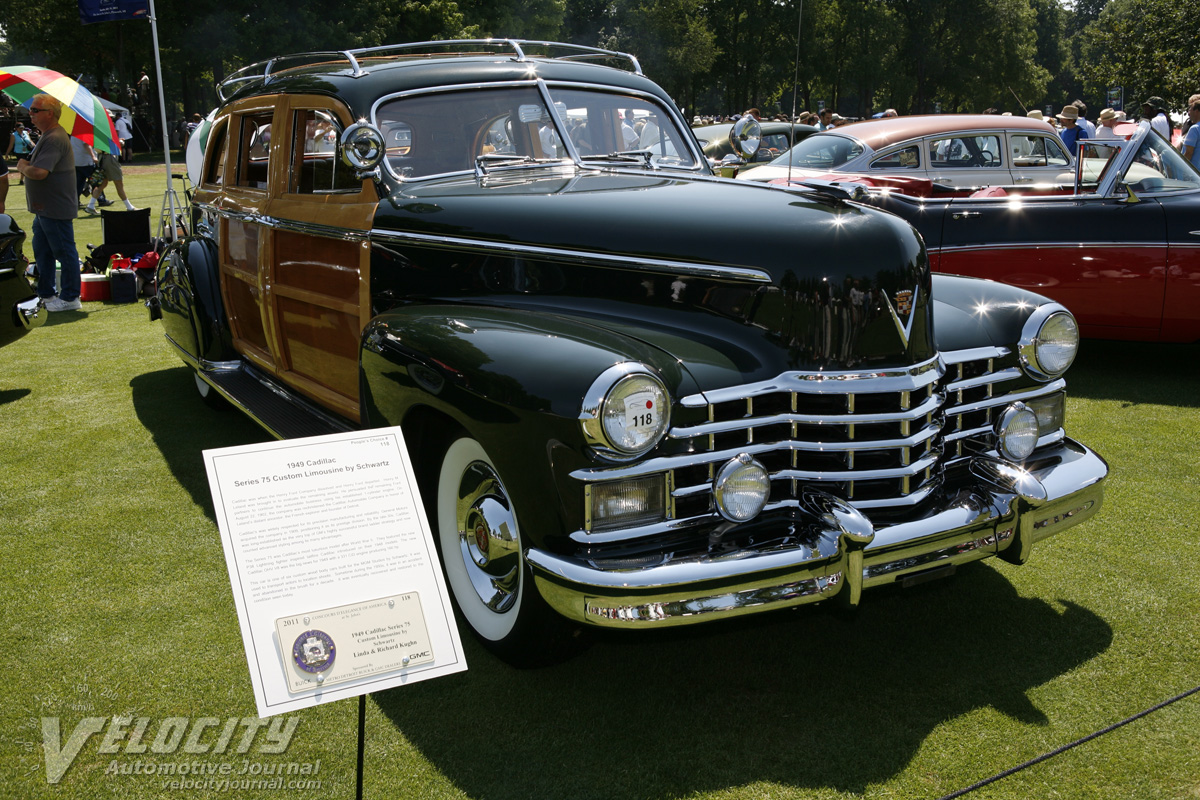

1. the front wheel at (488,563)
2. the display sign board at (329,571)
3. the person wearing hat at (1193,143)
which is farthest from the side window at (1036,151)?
the display sign board at (329,571)

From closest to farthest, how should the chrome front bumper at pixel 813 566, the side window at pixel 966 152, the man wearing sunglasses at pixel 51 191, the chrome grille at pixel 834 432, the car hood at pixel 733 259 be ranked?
the chrome front bumper at pixel 813 566 → the chrome grille at pixel 834 432 → the car hood at pixel 733 259 → the man wearing sunglasses at pixel 51 191 → the side window at pixel 966 152

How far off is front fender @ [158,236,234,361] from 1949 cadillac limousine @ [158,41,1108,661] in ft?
3.92

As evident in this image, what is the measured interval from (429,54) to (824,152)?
5960 millimetres

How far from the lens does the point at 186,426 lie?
5.60m

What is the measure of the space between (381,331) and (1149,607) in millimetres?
2885

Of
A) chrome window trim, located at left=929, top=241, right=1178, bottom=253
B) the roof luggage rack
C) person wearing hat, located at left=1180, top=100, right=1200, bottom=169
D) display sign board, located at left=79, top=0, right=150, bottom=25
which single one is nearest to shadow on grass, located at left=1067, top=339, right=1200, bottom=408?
chrome window trim, located at left=929, top=241, right=1178, bottom=253

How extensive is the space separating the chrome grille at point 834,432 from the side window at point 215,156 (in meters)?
3.76

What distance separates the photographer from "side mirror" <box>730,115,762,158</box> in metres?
4.50

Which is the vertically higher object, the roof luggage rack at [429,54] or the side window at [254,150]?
the roof luggage rack at [429,54]

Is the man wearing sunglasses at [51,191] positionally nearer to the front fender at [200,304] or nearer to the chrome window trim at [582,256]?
the front fender at [200,304]

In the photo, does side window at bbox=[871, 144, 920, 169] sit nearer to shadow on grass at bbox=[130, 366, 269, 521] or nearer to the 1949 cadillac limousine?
the 1949 cadillac limousine

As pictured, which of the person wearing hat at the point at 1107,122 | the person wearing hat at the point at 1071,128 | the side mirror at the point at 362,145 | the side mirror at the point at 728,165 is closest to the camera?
the side mirror at the point at 362,145

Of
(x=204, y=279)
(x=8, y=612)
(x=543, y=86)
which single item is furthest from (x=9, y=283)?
(x=543, y=86)

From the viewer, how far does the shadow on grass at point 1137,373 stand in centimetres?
598
